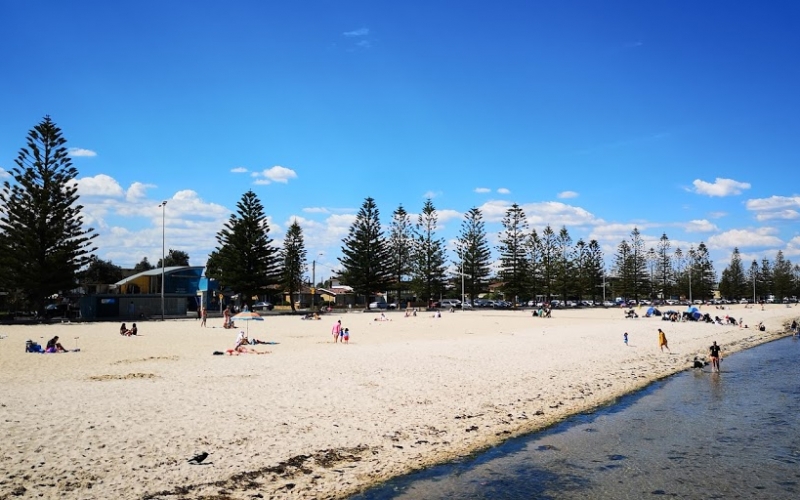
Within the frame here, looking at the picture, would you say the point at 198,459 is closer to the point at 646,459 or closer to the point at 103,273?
the point at 646,459

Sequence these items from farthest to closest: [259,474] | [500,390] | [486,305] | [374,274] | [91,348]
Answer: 1. [486,305]
2. [374,274]
3. [91,348]
4. [500,390]
5. [259,474]

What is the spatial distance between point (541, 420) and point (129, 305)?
36.2 meters

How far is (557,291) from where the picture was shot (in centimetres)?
7562

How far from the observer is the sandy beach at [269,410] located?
659 cm

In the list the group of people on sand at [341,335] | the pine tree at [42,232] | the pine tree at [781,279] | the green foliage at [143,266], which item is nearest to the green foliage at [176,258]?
the green foliage at [143,266]

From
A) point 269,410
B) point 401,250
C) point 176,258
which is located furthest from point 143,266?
point 269,410

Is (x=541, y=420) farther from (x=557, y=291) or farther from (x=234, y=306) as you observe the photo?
(x=557, y=291)

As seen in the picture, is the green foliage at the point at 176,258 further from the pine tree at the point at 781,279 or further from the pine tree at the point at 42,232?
the pine tree at the point at 781,279

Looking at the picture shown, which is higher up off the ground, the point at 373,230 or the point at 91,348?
the point at 373,230

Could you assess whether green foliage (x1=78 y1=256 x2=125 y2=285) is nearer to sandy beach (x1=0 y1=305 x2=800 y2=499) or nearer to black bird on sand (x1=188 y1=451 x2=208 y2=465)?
sandy beach (x1=0 y1=305 x2=800 y2=499)

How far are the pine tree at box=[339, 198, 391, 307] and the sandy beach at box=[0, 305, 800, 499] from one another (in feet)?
144

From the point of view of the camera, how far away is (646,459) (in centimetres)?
835

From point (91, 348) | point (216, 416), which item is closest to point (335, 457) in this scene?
point (216, 416)

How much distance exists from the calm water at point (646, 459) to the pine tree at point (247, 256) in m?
43.4
